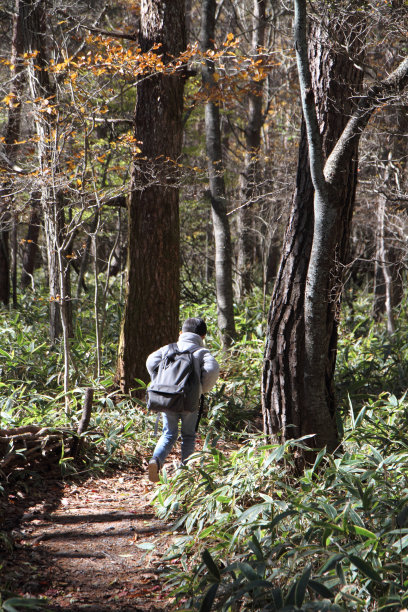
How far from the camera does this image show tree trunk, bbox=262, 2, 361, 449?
452cm

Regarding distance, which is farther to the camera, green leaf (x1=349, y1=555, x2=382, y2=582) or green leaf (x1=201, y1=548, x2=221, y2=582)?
green leaf (x1=201, y1=548, x2=221, y2=582)

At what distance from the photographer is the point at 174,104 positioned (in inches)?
289

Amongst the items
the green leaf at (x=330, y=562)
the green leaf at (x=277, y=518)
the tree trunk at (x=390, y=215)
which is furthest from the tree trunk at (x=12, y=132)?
the green leaf at (x=330, y=562)

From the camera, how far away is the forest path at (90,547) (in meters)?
3.50

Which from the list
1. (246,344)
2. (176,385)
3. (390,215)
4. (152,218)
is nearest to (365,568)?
(176,385)

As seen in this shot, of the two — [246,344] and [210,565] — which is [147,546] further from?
[246,344]

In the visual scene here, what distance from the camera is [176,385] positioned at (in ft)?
16.2

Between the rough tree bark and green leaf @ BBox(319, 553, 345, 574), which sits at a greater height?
the rough tree bark

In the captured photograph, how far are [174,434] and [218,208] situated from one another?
5.13 metres

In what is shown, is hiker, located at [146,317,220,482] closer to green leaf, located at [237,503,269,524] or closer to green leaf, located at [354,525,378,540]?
green leaf, located at [237,503,269,524]

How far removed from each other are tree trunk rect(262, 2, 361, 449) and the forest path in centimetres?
137

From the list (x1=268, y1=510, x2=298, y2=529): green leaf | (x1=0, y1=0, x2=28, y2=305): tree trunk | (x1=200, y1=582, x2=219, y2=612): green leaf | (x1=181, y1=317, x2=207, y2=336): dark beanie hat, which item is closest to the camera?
(x1=200, y1=582, x2=219, y2=612): green leaf

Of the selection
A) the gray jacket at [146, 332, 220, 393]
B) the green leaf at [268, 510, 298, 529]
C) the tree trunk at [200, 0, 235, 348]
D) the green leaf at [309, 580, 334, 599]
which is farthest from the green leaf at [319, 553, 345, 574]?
the tree trunk at [200, 0, 235, 348]

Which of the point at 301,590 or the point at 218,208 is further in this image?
the point at 218,208
